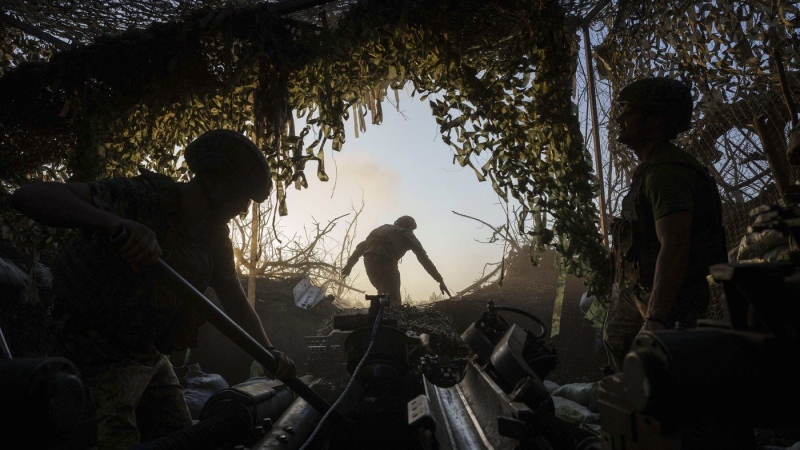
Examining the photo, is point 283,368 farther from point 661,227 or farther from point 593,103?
point 593,103

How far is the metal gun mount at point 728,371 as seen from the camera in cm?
103

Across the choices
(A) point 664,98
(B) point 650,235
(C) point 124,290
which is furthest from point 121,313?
(A) point 664,98

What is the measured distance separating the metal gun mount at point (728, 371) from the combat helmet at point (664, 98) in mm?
2089

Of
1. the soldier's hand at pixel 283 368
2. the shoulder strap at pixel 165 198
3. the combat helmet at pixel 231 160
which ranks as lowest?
the soldier's hand at pixel 283 368

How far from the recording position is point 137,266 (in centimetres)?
221

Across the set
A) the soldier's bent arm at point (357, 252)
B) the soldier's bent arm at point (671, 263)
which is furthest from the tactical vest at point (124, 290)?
the soldier's bent arm at point (357, 252)

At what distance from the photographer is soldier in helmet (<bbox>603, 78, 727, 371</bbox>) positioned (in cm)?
259

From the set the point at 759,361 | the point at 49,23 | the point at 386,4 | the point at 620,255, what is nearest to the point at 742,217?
the point at 620,255

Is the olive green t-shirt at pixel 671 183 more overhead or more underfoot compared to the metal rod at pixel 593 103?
more underfoot

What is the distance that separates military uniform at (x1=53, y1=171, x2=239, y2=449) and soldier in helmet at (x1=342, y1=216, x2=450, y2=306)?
7.49 m

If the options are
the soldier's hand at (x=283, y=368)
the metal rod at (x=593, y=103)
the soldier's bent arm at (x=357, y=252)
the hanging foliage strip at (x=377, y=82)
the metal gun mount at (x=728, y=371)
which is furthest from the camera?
the soldier's bent arm at (x=357, y=252)

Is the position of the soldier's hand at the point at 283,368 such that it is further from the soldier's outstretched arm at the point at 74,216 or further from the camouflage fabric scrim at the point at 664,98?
the camouflage fabric scrim at the point at 664,98

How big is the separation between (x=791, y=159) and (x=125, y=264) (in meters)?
3.58

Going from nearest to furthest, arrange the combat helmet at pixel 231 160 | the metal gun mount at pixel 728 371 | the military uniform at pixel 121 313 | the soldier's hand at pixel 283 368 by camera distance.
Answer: the metal gun mount at pixel 728 371
the military uniform at pixel 121 313
the combat helmet at pixel 231 160
the soldier's hand at pixel 283 368
